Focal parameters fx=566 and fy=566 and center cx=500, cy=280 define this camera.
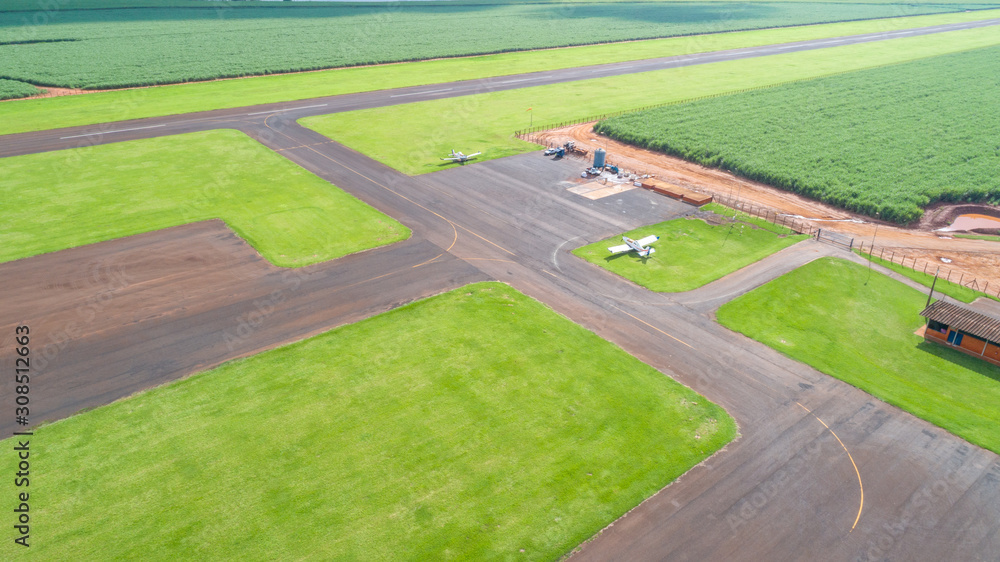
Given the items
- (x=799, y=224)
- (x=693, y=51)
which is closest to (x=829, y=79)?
(x=693, y=51)

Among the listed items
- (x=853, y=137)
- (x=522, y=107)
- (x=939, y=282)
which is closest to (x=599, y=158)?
(x=522, y=107)

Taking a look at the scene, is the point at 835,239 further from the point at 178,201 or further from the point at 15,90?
the point at 15,90

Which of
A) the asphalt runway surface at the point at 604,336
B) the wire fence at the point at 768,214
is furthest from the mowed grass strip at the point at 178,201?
the wire fence at the point at 768,214

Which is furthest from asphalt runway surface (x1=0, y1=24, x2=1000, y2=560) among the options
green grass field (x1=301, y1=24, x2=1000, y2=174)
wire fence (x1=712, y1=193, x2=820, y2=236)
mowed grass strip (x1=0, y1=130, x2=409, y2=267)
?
green grass field (x1=301, y1=24, x2=1000, y2=174)

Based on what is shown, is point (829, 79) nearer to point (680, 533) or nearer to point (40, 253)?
point (680, 533)

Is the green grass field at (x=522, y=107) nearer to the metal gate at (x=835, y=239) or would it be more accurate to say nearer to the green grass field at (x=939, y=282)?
the metal gate at (x=835, y=239)
